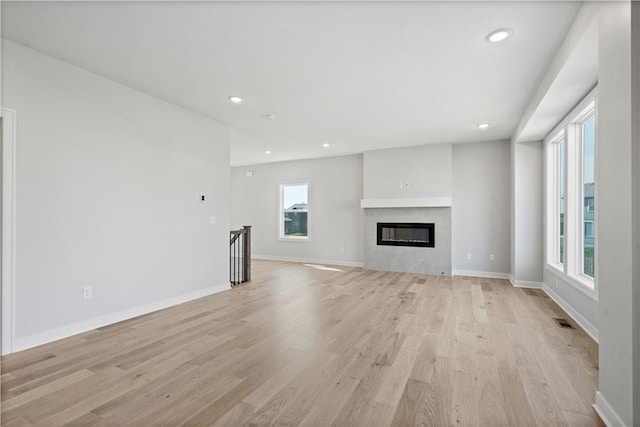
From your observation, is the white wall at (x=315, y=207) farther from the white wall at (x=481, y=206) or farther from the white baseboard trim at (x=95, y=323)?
the white baseboard trim at (x=95, y=323)

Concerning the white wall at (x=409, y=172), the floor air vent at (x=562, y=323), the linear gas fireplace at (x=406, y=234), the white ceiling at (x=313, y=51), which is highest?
the white ceiling at (x=313, y=51)

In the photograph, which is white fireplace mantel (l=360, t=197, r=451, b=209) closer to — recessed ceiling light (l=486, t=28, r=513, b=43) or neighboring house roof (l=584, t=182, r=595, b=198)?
neighboring house roof (l=584, t=182, r=595, b=198)

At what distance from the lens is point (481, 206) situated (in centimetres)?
600

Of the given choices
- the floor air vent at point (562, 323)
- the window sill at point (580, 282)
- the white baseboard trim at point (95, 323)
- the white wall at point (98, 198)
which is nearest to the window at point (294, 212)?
the white wall at point (98, 198)

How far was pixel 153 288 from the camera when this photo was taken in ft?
12.3

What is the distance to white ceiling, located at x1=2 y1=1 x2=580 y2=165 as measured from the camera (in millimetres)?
2186

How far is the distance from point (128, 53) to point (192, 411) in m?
2.88

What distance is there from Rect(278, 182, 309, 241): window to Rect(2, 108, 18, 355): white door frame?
5.68 meters

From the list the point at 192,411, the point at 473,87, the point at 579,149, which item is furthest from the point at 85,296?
the point at 579,149

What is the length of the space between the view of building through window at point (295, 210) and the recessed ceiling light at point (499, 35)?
5.65 metres

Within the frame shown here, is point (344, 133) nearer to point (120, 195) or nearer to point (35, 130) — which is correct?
point (120, 195)

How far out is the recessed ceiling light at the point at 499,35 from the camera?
2.37 meters

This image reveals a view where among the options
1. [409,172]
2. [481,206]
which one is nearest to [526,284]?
[481,206]

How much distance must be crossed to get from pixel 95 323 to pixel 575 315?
201 inches
